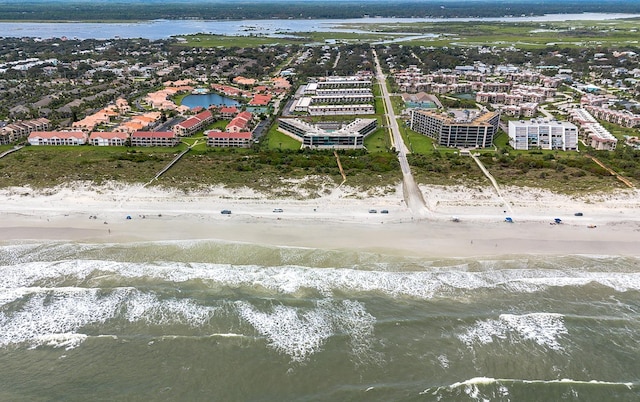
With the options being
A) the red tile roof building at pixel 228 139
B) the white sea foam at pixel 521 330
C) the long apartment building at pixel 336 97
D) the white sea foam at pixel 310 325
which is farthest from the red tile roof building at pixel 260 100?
the white sea foam at pixel 521 330

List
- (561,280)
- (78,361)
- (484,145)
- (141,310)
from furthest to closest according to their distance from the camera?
(484,145) → (561,280) → (141,310) → (78,361)

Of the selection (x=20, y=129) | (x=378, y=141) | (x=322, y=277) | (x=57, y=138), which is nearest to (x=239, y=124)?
(x=378, y=141)

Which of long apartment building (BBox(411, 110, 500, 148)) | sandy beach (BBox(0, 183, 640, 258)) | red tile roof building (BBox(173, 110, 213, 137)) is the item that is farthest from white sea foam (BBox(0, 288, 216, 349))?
long apartment building (BBox(411, 110, 500, 148))

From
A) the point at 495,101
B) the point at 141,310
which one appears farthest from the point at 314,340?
the point at 495,101

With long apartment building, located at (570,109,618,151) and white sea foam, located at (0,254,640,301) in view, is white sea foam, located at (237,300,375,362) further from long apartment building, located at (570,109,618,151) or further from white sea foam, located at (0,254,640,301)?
long apartment building, located at (570,109,618,151)

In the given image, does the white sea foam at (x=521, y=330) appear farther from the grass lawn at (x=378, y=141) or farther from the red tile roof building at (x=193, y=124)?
the red tile roof building at (x=193, y=124)

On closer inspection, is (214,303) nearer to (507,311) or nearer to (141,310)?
(141,310)
